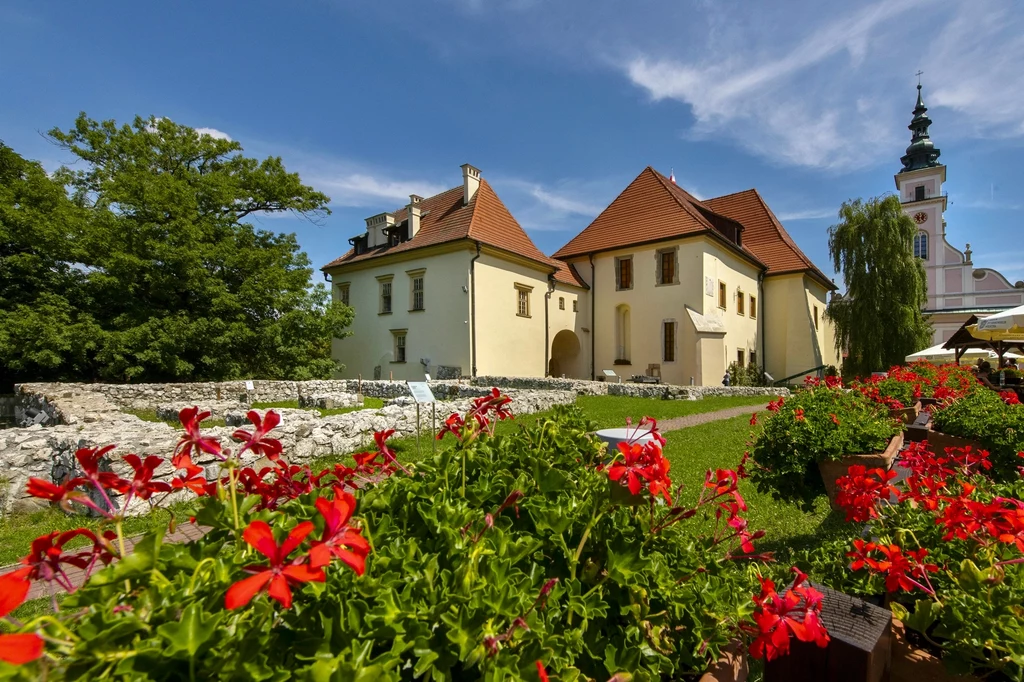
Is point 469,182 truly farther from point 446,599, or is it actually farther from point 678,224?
point 446,599

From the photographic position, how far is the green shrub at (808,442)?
3.51 meters

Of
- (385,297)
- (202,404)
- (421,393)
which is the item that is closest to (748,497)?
(421,393)

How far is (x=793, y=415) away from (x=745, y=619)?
2951 mm

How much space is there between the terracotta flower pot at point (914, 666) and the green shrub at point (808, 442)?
2.23 meters

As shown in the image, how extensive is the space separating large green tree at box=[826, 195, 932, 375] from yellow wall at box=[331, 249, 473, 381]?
19.2m

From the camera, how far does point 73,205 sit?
22.7m

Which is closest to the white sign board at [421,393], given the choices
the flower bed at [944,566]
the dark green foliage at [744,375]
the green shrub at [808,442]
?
the green shrub at [808,442]

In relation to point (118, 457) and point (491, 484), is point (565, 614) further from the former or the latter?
point (118, 457)

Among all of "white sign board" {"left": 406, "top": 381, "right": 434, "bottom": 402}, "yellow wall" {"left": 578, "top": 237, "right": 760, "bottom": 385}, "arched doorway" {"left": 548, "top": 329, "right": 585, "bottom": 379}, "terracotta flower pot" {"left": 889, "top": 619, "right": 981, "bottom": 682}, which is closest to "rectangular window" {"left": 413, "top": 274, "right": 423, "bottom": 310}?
"arched doorway" {"left": 548, "top": 329, "right": 585, "bottom": 379}

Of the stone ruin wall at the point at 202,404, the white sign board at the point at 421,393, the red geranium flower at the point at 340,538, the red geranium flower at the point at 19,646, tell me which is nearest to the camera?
the red geranium flower at the point at 19,646

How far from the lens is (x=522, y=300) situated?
24047 mm

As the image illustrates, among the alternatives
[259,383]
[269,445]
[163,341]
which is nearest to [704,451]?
[269,445]

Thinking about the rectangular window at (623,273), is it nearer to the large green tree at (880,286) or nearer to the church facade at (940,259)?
the large green tree at (880,286)

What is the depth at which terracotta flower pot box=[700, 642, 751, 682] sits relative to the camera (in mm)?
1272
